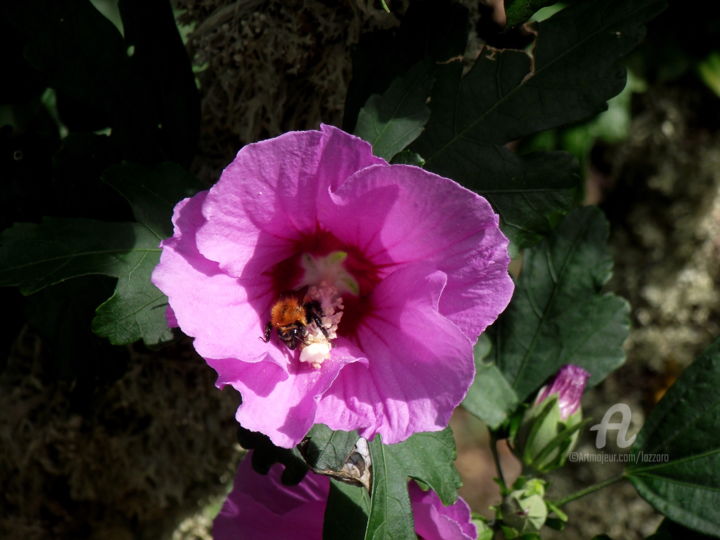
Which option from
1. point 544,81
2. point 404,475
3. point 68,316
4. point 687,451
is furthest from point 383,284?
point 687,451

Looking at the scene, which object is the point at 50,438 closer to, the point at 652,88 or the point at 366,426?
the point at 366,426

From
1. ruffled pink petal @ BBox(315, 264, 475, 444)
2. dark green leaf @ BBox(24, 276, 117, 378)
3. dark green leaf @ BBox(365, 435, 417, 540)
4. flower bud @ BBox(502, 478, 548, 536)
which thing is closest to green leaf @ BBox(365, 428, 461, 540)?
dark green leaf @ BBox(365, 435, 417, 540)

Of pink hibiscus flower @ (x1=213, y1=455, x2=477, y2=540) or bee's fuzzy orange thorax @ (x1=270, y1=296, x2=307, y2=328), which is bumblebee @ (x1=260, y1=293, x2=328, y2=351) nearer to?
bee's fuzzy orange thorax @ (x1=270, y1=296, x2=307, y2=328)

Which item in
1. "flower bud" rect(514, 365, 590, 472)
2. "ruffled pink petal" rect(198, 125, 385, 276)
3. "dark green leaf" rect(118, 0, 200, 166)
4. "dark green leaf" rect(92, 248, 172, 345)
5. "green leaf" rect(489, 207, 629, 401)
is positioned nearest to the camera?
"ruffled pink petal" rect(198, 125, 385, 276)

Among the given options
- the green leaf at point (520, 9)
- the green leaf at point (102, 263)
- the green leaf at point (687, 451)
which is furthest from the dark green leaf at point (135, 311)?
the green leaf at point (687, 451)

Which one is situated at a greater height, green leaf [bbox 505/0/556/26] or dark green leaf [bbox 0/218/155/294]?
green leaf [bbox 505/0/556/26]

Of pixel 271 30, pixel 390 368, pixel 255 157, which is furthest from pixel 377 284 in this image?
pixel 271 30

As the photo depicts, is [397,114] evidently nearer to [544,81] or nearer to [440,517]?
[544,81]
